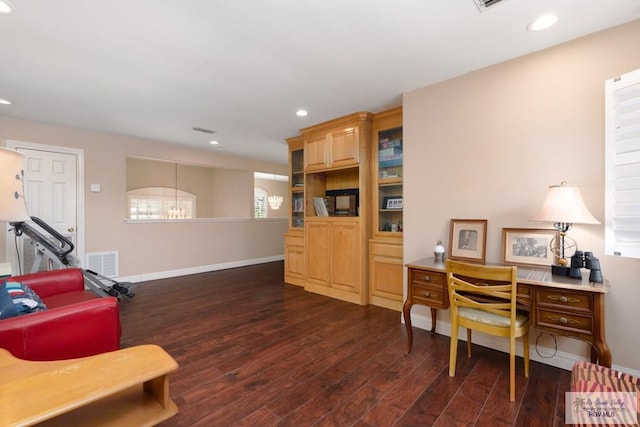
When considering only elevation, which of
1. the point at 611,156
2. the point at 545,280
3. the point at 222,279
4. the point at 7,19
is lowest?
the point at 222,279

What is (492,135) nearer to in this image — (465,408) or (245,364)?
(465,408)

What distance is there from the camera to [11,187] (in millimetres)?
1188

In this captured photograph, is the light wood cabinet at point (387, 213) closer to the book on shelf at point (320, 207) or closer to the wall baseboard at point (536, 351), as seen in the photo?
the wall baseboard at point (536, 351)

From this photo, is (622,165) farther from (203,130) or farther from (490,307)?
(203,130)

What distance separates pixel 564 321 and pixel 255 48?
2.85 metres

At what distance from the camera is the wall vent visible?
446 centimetres

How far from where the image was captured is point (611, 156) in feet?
6.41

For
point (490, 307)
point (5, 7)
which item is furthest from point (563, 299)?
point (5, 7)

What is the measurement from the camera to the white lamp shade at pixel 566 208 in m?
1.90

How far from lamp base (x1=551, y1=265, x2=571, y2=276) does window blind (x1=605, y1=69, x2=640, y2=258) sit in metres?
0.29

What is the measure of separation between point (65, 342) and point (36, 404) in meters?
0.93

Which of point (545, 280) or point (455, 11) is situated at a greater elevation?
point (455, 11)

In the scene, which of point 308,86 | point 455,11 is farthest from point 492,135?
point 308,86

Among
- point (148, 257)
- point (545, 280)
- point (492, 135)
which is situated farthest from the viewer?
point (148, 257)
